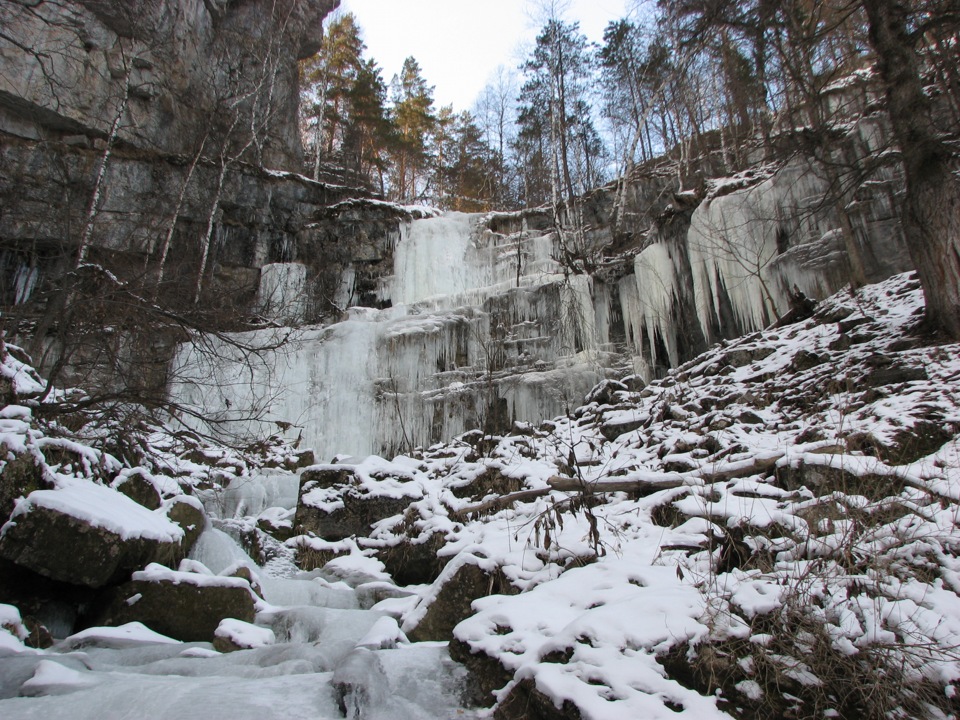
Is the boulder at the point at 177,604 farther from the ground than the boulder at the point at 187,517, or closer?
closer

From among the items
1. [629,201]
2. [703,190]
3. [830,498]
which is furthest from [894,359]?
[629,201]

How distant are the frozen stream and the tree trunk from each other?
5352 millimetres

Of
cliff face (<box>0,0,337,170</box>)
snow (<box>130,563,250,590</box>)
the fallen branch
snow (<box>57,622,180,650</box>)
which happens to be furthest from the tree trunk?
cliff face (<box>0,0,337,170</box>)

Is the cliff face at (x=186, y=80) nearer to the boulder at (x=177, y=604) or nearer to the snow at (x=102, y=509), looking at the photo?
the snow at (x=102, y=509)

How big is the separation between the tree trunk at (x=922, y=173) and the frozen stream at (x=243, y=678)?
5.35 m

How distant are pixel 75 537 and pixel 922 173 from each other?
7.54 m

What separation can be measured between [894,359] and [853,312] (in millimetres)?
1828

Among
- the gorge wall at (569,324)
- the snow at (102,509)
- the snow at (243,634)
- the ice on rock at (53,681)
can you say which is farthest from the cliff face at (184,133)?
the ice on rock at (53,681)

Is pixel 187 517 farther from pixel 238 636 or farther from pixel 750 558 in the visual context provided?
pixel 750 558

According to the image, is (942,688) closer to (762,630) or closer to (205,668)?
(762,630)

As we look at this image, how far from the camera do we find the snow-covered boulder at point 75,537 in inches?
139

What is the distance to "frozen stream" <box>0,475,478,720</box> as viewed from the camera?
7.82ft

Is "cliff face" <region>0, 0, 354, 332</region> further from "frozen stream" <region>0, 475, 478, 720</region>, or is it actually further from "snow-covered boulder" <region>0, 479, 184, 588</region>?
"frozen stream" <region>0, 475, 478, 720</region>

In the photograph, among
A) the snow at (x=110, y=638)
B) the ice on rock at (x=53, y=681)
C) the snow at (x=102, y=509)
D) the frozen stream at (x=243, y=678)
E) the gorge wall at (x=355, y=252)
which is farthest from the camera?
the gorge wall at (x=355, y=252)
